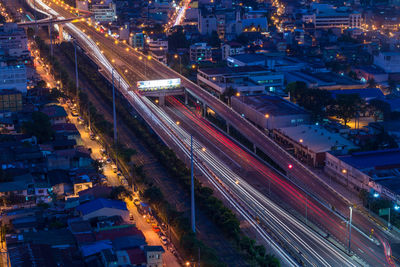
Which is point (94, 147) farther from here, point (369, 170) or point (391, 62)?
point (391, 62)

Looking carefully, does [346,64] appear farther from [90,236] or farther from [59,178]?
[90,236]

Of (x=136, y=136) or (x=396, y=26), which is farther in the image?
(x=396, y=26)

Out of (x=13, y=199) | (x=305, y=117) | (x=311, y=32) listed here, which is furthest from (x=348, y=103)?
(x=311, y=32)

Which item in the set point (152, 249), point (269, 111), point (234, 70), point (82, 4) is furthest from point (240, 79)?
point (82, 4)

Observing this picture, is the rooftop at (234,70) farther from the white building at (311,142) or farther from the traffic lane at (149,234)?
the traffic lane at (149,234)

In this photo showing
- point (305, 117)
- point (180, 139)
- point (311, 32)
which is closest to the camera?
point (180, 139)

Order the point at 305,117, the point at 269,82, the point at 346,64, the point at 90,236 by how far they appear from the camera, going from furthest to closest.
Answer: the point at 346,64 → the point at 269,82 → the point at 305,117 → the point at 90,236
